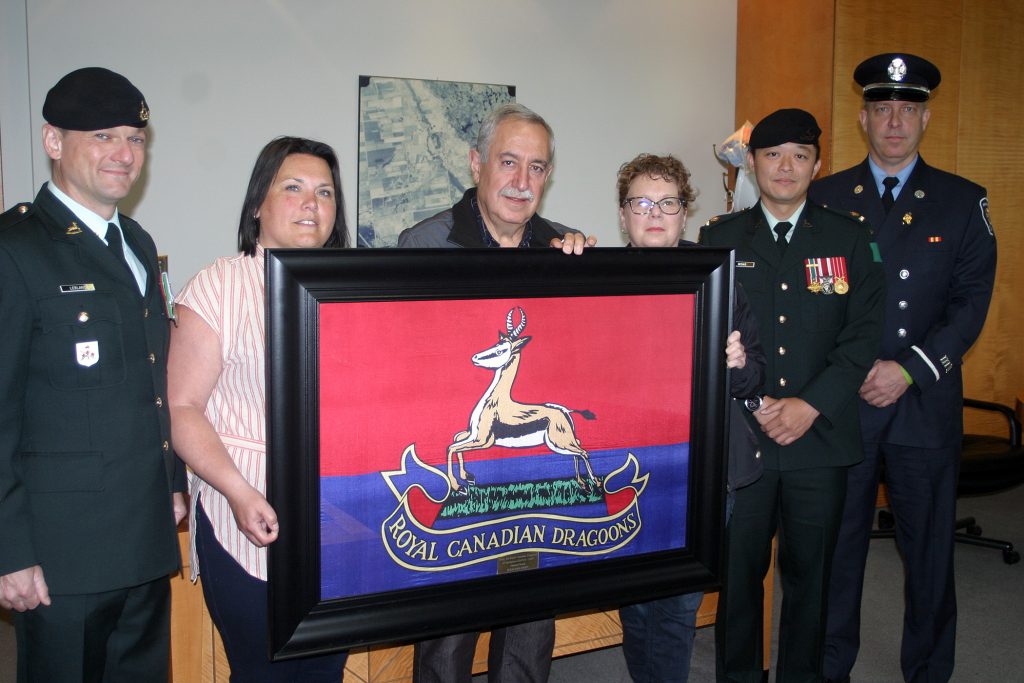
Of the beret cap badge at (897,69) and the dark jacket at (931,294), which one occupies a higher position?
the beret cap badge at (897,69)

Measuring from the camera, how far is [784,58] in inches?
193

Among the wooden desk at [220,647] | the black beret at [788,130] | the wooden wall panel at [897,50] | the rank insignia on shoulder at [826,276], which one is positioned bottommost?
the wooden desk at [220,647]

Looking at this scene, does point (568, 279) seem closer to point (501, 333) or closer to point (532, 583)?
point (501, 333)

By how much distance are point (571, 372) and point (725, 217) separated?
44.7 inches

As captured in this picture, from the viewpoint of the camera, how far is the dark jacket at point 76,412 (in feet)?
5.14

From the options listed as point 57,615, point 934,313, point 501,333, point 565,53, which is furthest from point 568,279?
point 565,53

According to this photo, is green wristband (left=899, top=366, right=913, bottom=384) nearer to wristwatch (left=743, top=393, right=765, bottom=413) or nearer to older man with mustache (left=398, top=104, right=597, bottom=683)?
wristwatch (left=743, top=393, right=765, bottom=413)

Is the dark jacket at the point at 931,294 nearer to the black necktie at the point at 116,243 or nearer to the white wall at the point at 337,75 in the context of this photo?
the black necktie at the point at 116,243

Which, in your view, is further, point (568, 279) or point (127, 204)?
point (127, 204)

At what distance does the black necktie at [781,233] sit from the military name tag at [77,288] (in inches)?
72.3

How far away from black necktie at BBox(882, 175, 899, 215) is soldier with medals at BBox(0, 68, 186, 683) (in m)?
2.30

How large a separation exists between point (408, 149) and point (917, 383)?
272 cm

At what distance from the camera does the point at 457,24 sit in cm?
451

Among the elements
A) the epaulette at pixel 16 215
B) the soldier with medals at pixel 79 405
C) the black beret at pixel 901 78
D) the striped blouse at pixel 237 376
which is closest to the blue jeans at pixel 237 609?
the striped blouse at pixel 237 376
